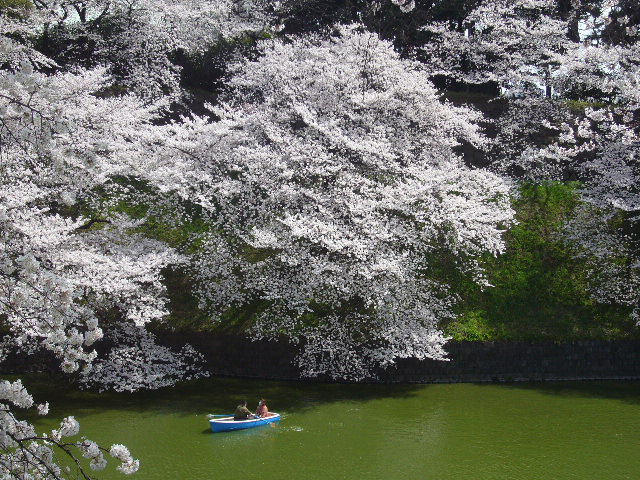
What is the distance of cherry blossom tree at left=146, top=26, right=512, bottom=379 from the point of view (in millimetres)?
18047

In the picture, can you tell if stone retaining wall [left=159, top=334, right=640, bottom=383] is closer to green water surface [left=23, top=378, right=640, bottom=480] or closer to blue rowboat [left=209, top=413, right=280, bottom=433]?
green water surface [left=23, top=378, right=640, bottom=480]

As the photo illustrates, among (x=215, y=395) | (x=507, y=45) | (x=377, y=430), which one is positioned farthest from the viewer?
(x=507, y=45)

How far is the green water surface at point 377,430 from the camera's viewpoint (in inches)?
483

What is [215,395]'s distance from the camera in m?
17.6

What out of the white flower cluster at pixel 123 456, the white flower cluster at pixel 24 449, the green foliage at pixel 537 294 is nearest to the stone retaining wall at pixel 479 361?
the green foliage at pixel 537 294

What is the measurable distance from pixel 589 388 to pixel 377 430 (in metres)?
7.62

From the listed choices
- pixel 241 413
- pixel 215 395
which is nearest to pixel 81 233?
pixel 215 395

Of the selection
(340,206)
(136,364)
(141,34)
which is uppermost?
(141,34)

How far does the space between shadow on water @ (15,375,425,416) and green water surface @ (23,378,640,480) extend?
53 millimetres

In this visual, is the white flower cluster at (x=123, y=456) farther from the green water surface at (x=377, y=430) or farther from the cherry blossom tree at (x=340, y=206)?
the cherry blossom tree at (x=340, y=206)

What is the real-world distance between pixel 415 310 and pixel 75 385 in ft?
33.1

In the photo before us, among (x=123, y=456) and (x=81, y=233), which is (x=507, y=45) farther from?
(x=123, y=456)

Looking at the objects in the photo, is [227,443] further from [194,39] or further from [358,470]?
[194,39]

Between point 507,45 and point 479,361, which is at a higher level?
point 507,45
